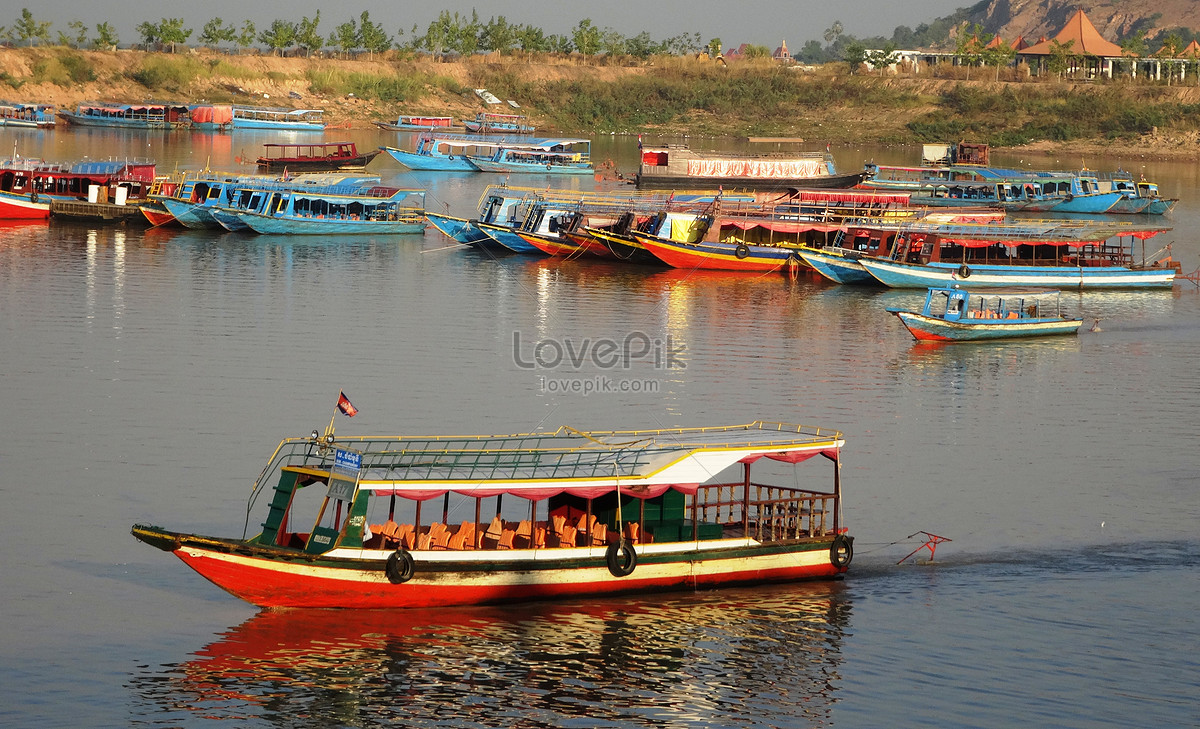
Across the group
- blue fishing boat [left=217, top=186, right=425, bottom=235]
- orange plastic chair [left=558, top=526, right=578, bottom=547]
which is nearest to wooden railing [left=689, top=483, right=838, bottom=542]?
orange plastic chair [left=558, top=526, right=578, bottom=547]

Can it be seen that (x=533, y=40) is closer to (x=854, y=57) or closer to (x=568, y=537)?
(x=854, y=57)

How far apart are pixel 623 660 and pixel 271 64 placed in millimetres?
149661

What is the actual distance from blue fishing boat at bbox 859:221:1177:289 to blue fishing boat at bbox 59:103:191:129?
287 ft

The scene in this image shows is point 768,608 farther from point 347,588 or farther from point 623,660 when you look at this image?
point 347,588

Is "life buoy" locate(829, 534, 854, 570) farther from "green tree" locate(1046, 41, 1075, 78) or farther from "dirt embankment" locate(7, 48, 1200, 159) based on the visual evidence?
"green tree" locate(1046, 41, 1075, 78)

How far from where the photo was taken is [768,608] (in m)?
25.0

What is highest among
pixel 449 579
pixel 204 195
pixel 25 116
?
pixel 25 116

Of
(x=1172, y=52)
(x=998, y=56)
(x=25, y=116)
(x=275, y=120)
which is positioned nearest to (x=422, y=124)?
(x=275, y=120)

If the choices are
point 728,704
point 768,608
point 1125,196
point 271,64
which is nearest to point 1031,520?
point 768,608

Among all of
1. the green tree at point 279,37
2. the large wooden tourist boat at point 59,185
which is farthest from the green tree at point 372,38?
the large wooden tourist boat at point 59,185

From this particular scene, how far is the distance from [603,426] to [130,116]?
107239 mm

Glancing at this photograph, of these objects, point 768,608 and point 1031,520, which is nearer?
point 768,608

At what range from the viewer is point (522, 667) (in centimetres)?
2206

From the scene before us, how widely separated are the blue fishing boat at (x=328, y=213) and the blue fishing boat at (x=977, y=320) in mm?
31007
